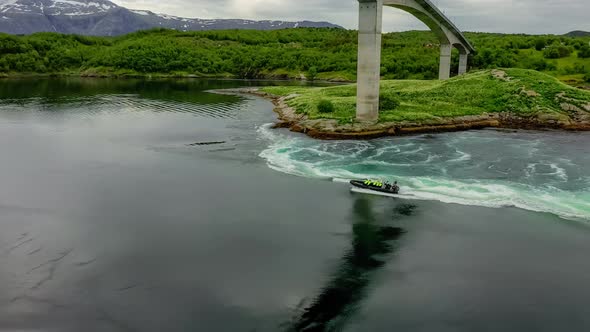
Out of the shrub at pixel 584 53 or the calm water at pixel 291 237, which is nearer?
the calm water at pixel 291 237

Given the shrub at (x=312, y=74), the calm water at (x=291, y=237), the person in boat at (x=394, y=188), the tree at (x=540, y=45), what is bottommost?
the calm water at (x=291, y=237)

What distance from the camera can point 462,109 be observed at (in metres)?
69.8

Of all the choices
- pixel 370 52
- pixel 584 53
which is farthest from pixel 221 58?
pixel 370 52

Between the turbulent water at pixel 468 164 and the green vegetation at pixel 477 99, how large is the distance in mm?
6419

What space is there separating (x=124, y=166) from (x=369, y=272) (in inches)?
1182

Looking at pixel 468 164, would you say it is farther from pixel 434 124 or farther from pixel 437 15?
pixel 437 15

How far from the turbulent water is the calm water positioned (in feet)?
0.82

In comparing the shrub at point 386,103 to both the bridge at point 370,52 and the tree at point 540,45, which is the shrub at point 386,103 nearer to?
the bridge at point 370,52

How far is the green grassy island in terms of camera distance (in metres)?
61.3

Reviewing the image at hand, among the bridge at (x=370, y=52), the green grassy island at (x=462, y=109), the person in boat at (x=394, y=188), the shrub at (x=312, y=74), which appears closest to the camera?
the person in boat at (x=394, y=188)

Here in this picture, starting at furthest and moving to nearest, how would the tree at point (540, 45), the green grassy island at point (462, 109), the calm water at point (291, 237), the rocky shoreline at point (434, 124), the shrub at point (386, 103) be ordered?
1. the tree at point (540, 45)
2. the shrub at point (386, 103)
3. the green grassy island at point (462, 109)
4. the rocky shoreline at point (434, 124)
5. the calm water at point (291, 237)

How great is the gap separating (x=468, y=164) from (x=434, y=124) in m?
18.1

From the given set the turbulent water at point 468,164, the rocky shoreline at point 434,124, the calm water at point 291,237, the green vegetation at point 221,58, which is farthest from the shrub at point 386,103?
the green vegetation at point 221,58

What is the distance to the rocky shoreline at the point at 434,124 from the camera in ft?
193
